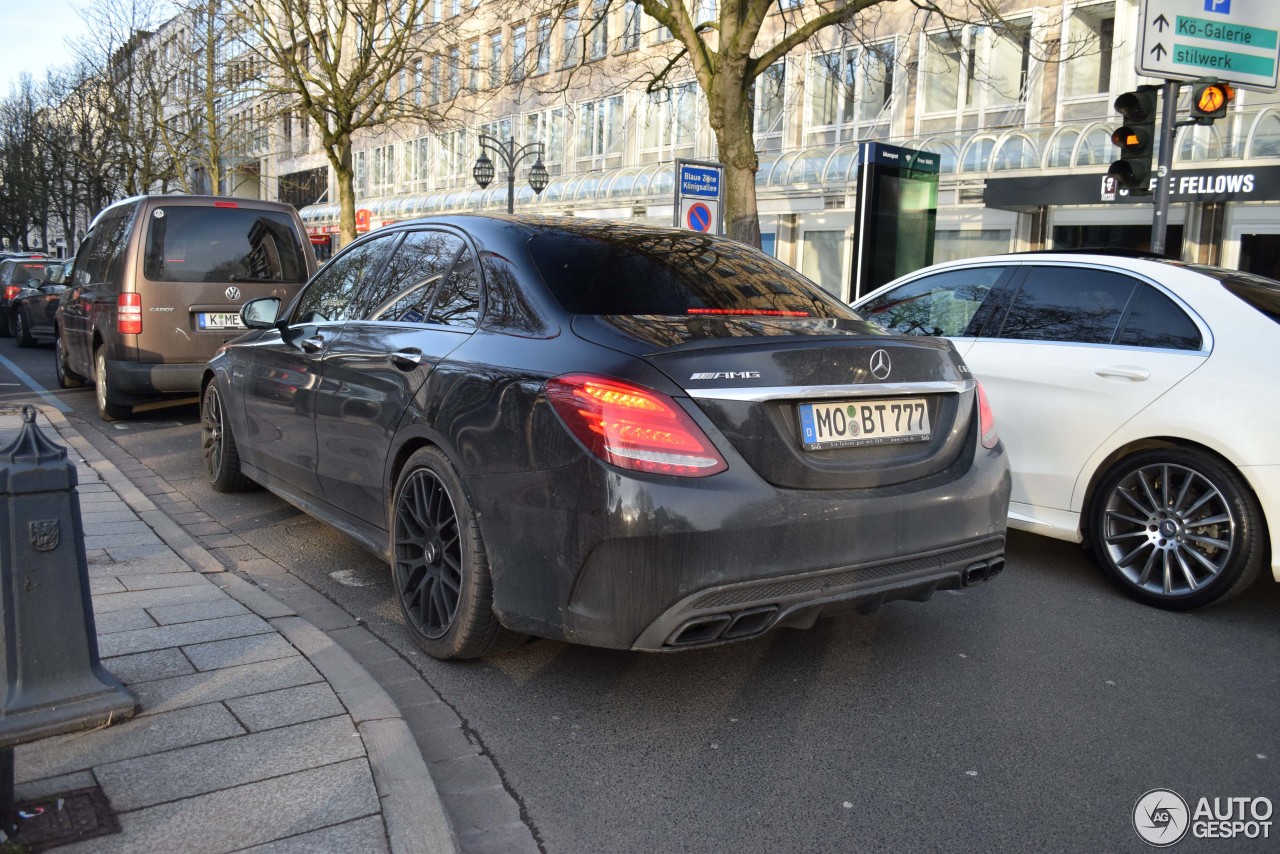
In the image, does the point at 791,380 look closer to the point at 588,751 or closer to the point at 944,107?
the point at 588,751

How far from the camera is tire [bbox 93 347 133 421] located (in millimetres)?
9836

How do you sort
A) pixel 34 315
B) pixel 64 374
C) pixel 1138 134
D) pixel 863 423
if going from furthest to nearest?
pixel 34 315 → pixel 64 374 → pixel 1138 134 → pixel 863 423

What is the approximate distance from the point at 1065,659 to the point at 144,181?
131 ft

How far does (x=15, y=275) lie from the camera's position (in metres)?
22.0

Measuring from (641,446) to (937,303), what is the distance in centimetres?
369

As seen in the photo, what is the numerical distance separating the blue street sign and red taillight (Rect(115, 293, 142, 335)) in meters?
5.69

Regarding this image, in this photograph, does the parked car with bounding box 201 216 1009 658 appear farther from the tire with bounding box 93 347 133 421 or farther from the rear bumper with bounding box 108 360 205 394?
the tire with bounding box 93 347 133 421

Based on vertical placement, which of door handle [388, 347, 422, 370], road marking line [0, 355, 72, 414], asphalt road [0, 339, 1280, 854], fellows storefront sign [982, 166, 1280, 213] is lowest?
road marking line [0, 355, 72, 414]

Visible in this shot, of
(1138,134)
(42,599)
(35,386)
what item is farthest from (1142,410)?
(35,386)

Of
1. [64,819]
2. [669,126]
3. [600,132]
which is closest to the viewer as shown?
[64,819]

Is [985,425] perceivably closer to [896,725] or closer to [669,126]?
[896,725]

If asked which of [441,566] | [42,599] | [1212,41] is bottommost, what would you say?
[441,566]

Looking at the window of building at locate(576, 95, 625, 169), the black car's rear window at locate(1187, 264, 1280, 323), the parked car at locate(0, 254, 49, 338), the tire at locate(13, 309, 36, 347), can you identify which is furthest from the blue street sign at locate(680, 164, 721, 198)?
the window of building at locate(576, 95, 625, 169)

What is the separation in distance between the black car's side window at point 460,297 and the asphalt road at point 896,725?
1269mm
